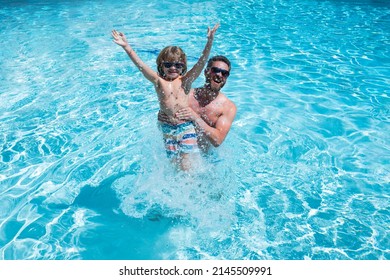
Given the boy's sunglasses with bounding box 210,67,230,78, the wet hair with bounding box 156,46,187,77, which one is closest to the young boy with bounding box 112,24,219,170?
the wet hair with bounding box 156,46,187,77

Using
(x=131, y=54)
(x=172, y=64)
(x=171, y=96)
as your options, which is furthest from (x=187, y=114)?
(x=131, y=54)

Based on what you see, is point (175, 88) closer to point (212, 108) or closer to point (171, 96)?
point (171, 96)

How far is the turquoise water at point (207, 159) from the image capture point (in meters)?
3.96

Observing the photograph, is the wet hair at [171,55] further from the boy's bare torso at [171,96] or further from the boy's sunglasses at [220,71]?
the boy's sunglasses at [220,71]

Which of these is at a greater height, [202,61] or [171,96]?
[202,61]

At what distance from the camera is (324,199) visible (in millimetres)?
4449

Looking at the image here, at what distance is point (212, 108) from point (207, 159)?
0.72 m

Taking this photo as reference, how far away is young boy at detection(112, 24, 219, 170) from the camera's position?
12.4ft

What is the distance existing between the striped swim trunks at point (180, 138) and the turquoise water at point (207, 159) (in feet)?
1.31

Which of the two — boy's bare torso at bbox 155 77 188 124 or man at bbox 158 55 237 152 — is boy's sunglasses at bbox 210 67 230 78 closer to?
man at bbox 158 55 237 152

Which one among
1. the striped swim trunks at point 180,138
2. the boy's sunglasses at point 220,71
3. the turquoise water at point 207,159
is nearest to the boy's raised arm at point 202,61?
the boy's sunglasses at point 220,71

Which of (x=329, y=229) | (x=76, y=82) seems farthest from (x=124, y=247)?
(x=76, y=82)

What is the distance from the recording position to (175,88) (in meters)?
3.91

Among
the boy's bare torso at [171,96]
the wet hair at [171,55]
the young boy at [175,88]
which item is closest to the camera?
the wet hair at [171,55]
